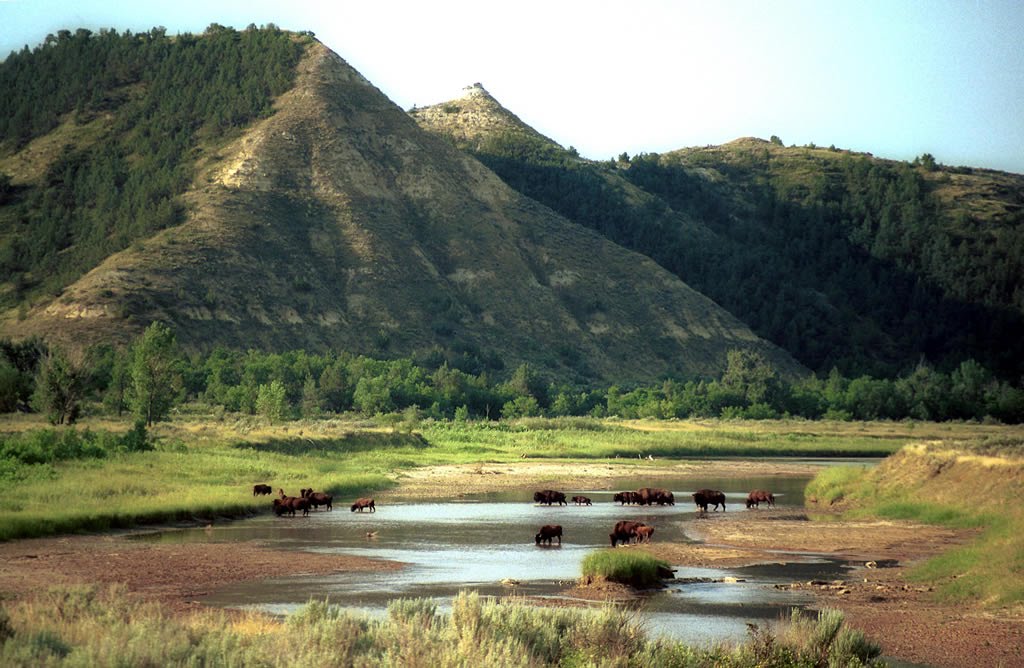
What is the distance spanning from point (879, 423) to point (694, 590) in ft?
319

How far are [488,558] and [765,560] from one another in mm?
7649

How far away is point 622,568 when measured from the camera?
1138 inches

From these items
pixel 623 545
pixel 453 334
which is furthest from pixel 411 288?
pixel 623 545

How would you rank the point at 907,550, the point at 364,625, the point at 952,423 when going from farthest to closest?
the point at 952,423 → the point at 907,550 → the point at 364,625

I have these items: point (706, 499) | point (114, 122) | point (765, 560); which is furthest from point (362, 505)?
point (114, 122)

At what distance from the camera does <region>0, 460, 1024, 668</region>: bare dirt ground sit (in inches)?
909

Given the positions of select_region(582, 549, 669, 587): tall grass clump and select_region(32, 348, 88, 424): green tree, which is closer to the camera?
select_region(582, 549, 669, 587): tall grass clump

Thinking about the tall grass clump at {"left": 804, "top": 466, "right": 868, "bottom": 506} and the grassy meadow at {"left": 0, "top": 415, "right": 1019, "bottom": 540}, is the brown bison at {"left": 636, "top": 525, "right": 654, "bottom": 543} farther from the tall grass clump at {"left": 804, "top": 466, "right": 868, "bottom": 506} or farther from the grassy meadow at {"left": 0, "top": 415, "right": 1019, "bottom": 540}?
the tall grass clump at {"left": 804, "top": 466, "right": 868, "bottom": 506}

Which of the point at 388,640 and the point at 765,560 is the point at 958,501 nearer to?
the point at 765,560

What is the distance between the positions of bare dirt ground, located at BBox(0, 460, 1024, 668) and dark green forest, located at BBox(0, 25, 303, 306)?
9572cm

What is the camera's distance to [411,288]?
142 meters

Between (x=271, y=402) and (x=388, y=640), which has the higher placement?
(x=388, y=640)

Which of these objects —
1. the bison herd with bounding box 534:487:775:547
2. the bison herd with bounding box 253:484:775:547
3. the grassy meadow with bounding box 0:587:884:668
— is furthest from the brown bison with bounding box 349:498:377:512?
the grassy meadow with bounding box 0:587:884:668

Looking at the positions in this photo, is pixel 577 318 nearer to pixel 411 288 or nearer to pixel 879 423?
pixel 411 288
